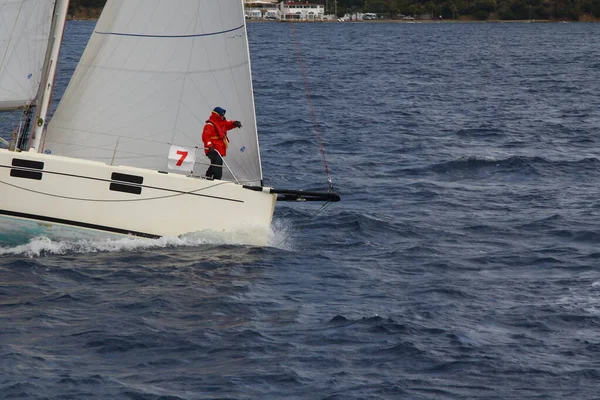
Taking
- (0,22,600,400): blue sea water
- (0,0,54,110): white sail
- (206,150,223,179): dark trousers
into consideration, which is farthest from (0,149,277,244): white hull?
(0,0,54,110): white sail

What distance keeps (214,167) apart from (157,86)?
2.01m

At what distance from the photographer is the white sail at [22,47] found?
21516 millimetres

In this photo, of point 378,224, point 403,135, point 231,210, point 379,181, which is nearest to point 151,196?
point 231,210

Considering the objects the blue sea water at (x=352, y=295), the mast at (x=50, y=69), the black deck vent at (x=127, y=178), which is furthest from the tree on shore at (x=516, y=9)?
the black deck vent at (x=127, y=178)

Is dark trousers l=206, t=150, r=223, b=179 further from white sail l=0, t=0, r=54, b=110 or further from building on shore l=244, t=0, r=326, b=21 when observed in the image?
building on shore l=244, t=0, r=326, b=21

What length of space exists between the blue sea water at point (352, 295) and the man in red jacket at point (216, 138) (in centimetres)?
140

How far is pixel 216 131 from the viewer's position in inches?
870

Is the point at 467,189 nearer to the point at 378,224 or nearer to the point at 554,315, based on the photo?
the point at 378,224

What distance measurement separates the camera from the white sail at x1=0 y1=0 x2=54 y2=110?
21.5 m

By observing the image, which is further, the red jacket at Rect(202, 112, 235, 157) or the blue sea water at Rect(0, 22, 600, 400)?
the red jacket at Rect(202, 112, 235, 157)

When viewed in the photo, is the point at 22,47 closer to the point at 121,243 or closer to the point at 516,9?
the point at 121,243

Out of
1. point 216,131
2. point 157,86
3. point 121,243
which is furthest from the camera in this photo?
point 157,86

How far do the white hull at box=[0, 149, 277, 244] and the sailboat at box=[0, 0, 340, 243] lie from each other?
19 mm

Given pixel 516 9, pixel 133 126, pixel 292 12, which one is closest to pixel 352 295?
pixel 133 126
